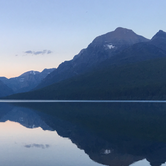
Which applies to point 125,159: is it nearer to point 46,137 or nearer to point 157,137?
point 157,137

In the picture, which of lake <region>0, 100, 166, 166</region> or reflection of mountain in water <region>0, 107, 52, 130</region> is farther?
reflection of mountain in water <region>0, 107, 52, 130</region>

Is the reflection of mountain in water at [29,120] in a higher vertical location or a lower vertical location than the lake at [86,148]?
higher

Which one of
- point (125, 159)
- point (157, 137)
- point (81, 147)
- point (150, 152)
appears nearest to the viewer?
point (125, 159)

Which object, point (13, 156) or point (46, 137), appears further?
point (46, 137)

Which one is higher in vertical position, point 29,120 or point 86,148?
point 29,120

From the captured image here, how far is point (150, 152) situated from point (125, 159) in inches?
136

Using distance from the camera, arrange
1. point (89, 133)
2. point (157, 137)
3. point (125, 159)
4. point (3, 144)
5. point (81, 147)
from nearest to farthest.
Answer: point (125, 159) → point (81, 147) → point (3, 144) → point (157, 137) → point (89, 133)

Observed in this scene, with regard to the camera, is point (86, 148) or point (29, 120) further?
point (29, 120)

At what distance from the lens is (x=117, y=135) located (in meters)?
35.3

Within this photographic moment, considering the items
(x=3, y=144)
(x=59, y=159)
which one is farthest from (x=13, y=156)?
(x=3, y=144)

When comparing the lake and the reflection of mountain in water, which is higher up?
the reflection of mountain in water

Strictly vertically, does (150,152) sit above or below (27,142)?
below

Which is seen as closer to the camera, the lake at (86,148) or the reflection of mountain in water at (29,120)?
the lake at (86,148)

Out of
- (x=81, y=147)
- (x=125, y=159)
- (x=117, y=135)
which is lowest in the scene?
(x=125, y=159)
